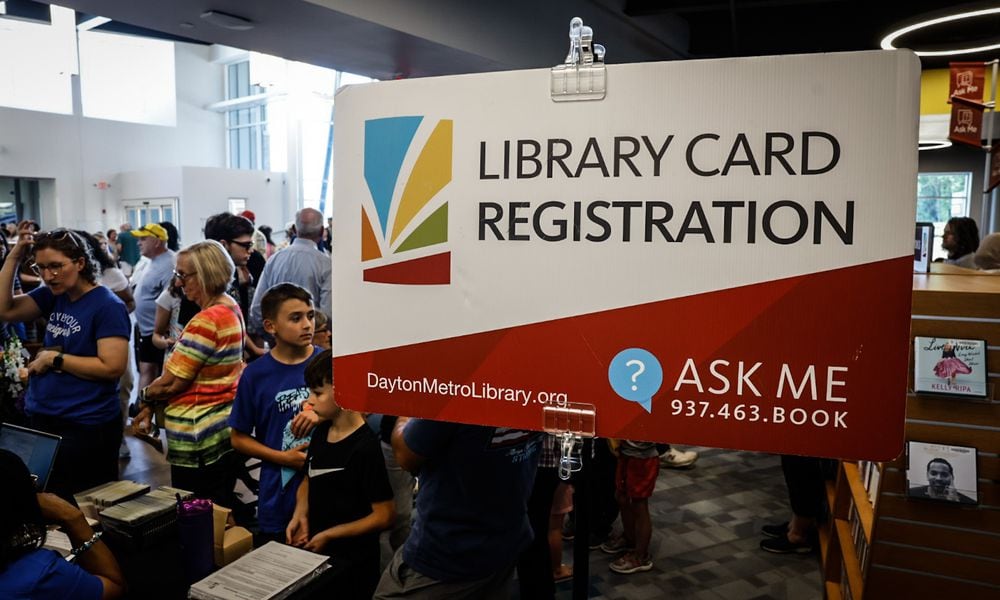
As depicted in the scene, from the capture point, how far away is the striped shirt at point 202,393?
2.51 meters

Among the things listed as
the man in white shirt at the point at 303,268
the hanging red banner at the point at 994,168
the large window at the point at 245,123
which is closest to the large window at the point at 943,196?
the hanging red banner at the point at 994,168

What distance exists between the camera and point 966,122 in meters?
6.80

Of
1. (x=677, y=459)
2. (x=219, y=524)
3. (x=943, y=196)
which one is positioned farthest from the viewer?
(x=943, y=196)

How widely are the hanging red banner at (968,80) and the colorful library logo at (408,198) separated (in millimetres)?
7662

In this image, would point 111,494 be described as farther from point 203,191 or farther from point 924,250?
point 203,191

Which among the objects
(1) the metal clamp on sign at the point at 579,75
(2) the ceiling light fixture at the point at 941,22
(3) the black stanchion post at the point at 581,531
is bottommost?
(3) the black stanchion post at the point at 581,531

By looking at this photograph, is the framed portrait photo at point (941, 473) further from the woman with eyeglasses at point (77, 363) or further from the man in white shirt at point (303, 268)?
the man in white shirt at point (303, 268)

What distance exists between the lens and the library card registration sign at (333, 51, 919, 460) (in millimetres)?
819

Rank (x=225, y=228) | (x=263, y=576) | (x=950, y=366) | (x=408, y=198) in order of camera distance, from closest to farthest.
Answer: (x=408, y=198), (x=263, y=576), (x=950, y=366), (x=225, y=228)

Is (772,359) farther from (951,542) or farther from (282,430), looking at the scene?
(282,430)

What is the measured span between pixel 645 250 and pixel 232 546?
1.66 meters

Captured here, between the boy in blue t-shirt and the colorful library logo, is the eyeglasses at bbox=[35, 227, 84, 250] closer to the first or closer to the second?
the boy in blue t-shirt

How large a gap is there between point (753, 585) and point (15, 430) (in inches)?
119

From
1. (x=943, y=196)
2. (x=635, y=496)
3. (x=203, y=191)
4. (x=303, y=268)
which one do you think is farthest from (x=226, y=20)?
(x=203, y=191)
